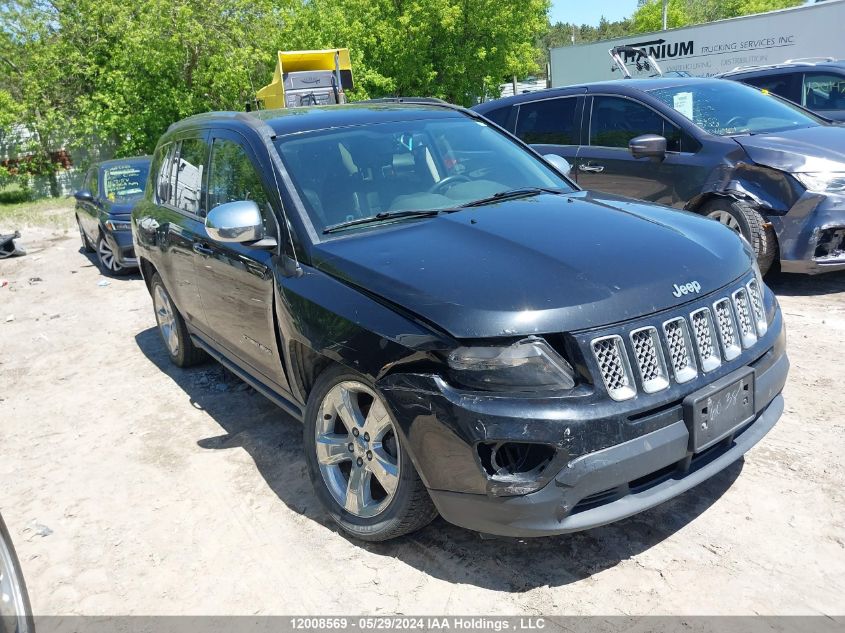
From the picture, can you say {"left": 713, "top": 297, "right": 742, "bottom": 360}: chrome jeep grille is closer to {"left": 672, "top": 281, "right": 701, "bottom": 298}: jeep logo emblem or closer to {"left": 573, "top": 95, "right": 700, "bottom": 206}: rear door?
{"left": 672, "top": 281, "right": 701, "bottom": 298}: jeep logo emblem

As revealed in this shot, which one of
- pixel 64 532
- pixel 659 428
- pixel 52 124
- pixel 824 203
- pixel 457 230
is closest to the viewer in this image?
pixel 659 428

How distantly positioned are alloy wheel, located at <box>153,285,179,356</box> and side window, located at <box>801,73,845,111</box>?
9.05 m

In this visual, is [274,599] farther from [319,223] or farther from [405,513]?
[319,223]

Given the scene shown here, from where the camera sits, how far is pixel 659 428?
2.64 m

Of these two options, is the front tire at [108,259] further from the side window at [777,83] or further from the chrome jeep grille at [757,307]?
the side window at [777,83]

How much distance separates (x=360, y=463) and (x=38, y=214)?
62.8 ft

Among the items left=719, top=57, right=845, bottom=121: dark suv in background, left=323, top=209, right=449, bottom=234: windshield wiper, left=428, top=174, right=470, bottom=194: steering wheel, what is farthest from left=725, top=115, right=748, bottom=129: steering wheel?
left=323, top=209, right=449, bottom=234: windshield wiper

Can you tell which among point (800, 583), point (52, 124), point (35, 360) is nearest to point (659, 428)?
point (800, 583)

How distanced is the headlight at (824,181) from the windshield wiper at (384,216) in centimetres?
372

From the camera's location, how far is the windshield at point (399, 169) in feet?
11.8

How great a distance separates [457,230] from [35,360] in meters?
5.09

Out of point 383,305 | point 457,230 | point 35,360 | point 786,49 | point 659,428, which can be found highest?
point 786,49

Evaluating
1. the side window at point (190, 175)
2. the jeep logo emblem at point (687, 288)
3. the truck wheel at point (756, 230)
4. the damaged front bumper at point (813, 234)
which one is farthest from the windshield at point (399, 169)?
the damaged front bumper at point (813, 234)

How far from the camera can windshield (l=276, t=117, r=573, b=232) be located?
11.8 ft
